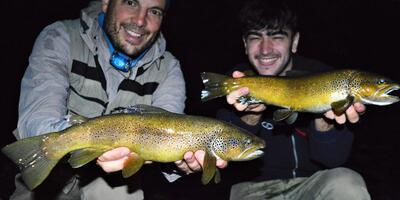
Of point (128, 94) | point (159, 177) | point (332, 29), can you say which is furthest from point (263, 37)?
point (332, 29)

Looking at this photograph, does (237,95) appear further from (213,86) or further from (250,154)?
(250,154)

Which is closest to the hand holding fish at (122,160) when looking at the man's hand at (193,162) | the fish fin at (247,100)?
the man's hand at (193,162)

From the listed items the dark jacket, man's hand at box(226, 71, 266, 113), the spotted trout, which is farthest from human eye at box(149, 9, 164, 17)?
the spotted trout

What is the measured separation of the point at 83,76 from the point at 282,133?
2277 mm

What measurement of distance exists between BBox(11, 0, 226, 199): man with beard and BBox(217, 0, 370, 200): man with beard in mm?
908

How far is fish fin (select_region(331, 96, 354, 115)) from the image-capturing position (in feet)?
11.9

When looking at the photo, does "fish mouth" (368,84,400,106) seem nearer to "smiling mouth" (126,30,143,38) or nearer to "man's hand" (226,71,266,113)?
"man's hand" (226,71,266,113)

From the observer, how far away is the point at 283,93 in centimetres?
396

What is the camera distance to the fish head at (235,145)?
11.3ft

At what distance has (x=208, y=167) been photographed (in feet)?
11.0

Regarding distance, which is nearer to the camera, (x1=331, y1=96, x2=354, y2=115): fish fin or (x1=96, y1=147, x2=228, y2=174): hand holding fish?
(x1=96, y1=147, x2=228, y2=174): hand holding fish

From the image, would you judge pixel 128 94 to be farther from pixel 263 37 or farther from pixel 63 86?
pixel 263 37

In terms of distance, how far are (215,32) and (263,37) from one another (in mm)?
21983

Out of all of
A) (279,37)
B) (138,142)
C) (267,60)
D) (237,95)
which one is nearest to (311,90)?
(237,95)
